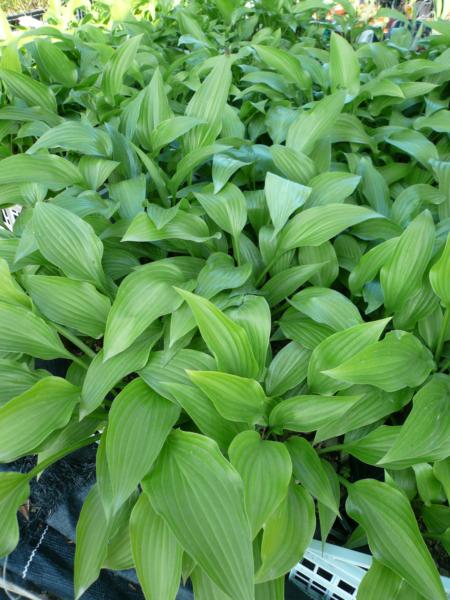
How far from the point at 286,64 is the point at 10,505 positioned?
134cm

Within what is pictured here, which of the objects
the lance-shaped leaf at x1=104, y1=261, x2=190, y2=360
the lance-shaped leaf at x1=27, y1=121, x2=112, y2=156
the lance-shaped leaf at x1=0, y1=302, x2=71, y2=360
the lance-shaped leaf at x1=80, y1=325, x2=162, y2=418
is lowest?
the lance-shaped leaf at x1=80, y1=325, x2=162, y2=418

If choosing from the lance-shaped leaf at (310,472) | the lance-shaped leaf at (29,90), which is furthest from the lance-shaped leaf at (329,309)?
the lance-shaped leaf at (29,90)

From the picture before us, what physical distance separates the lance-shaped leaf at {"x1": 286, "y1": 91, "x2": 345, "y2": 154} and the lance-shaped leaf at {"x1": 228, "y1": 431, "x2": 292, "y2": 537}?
Result: 0.70 m

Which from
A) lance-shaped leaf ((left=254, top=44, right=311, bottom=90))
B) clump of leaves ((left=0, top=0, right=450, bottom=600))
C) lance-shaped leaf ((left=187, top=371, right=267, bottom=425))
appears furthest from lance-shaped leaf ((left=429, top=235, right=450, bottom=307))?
lance-shaped leaf ((left=254, top=44, right=311, bottom=90))

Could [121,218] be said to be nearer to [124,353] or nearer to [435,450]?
[124,353]

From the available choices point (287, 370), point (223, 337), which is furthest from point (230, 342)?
point (287, 370)

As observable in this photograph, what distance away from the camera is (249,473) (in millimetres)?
631

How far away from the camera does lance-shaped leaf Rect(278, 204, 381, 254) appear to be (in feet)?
2.82

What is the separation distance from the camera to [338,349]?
0.72 m

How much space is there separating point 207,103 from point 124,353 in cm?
67

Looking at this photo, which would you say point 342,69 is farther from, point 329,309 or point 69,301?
point 69,301

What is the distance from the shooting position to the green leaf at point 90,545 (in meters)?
0.70

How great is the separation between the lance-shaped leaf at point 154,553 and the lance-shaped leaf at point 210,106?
2.63ft

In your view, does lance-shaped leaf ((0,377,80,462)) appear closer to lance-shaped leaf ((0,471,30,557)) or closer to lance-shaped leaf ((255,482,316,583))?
lance-shaped leaf ((0,471,30,557))
